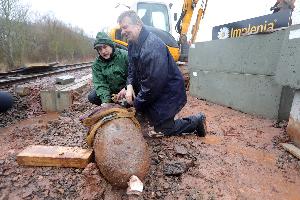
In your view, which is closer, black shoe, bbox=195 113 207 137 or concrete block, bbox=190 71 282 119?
black shoe, bbox=195 113 207 137

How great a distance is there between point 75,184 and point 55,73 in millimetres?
10000

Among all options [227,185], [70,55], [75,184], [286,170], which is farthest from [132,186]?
[70,55]

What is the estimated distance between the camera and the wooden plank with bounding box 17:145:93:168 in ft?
9.18

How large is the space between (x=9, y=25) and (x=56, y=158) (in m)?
17.6

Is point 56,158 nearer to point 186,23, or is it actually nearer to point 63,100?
point 63,100

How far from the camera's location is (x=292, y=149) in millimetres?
3607

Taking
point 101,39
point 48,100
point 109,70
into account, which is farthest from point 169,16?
point 101,39

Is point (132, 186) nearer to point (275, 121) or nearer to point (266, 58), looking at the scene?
point (275, 121)

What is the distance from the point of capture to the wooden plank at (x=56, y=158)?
9.18 feet

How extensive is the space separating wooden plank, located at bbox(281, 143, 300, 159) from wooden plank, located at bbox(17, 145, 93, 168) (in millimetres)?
2568

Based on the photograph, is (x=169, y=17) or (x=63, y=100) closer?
(x=63, y=100)

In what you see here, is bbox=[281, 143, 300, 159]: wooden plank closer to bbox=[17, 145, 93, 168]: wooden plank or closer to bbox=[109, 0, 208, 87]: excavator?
bbox=[17, 145, 93, 168]: wooden plank

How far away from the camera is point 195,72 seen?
7.77 metres

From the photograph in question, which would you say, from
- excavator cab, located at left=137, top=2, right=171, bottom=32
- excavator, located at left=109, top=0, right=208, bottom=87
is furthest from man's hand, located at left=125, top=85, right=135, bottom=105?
excavator cab, located at left=137, top=2, right=171, bottom=32
